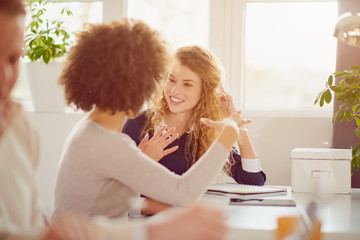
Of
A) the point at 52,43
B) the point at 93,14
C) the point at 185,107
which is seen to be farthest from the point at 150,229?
the point at 93,14

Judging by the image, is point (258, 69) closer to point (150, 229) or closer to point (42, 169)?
point (42, 169)

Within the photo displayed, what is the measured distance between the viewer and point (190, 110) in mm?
2895

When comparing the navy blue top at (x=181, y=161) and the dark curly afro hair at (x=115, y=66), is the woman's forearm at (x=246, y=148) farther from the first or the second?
the dark curly afro hair at (x=115, y=66)

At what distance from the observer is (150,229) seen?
1.01 meters

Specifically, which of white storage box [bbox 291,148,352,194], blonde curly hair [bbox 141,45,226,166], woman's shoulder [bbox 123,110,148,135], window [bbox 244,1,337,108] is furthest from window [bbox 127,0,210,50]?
white storage box [bbox 291,148,352,194]

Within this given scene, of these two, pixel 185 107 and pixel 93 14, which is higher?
pixel 93 14

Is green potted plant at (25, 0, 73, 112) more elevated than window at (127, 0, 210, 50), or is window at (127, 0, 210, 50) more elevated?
window at (127, 0, 210, 50)

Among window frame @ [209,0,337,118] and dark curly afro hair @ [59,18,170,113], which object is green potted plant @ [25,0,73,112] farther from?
dark curly afro hair @ [59,18,170,113]

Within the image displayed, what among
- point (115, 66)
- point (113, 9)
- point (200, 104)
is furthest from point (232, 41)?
→ point (115, 66)

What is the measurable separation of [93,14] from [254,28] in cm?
→ 117

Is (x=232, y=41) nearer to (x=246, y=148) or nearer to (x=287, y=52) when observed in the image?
(x=287, y=52)

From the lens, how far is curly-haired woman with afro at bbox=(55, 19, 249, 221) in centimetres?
152

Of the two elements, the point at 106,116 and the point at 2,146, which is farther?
the point at 106,116

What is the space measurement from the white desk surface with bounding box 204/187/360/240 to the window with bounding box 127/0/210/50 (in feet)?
5.88
